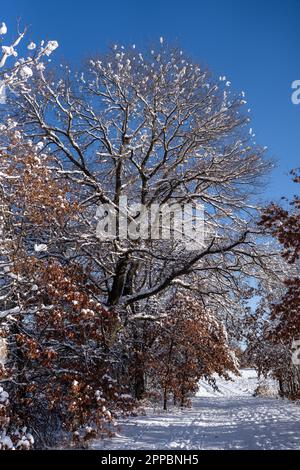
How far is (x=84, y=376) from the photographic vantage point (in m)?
9.23

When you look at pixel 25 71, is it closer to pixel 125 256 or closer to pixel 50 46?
pixel 50 46

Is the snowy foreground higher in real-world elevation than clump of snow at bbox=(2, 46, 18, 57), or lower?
lower

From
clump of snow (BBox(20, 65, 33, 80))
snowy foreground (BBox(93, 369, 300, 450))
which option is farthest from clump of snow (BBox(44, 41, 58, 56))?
snowy foreground (BBox(93, 369, 300, 450))

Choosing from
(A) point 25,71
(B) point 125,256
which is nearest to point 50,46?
(A) point 25,71

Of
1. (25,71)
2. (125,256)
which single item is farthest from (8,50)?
(125,256)

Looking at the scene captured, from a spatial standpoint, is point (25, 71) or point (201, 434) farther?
point (201, 434)

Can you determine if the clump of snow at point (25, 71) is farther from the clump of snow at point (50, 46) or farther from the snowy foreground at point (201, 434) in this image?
the snowy foreground at point (201, 434)

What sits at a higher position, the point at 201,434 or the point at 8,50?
the point at 8,50

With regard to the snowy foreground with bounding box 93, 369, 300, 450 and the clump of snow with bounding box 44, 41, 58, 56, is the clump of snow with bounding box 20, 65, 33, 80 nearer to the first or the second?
the clump of snow with bounding box 44, 41, 58, 56

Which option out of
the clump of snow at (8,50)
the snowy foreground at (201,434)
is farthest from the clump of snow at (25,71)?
the snowy foreground at (201,434)

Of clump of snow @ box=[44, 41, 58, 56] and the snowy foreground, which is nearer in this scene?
clump of snow @ box=[44, 41, 58, 56]
